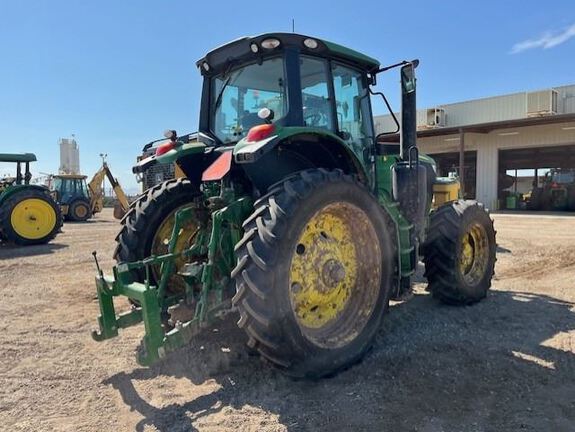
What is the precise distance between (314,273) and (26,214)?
36.1 ft

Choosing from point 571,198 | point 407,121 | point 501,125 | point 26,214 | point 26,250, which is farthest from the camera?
point 571,198

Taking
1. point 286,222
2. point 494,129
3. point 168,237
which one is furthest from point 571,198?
point 286,222

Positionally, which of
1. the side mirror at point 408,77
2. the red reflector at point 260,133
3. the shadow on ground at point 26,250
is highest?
the side mirror at point 408,77

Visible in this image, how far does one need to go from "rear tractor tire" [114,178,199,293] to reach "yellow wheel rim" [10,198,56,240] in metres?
9.13

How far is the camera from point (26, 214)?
12164 millimetres

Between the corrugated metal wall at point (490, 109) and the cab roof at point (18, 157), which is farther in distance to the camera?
the corrugated metal wall at point (490, 109)

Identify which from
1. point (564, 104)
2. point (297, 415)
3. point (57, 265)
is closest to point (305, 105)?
point (297, 415)

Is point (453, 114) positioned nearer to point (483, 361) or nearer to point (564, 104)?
point (564, 104)

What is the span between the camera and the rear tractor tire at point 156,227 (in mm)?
4312

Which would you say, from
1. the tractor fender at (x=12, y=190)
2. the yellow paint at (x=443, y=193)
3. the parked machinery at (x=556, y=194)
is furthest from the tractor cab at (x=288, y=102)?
the parked machinery at (x=556, y=194)

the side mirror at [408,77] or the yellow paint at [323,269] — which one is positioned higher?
the side mirror at [408,77]

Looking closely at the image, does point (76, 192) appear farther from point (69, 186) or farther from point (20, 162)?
point (20, 162)

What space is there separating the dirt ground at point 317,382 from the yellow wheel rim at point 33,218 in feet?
25.5

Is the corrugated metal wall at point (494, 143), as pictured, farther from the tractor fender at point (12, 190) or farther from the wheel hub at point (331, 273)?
the wheel hub at point (331, 273)
